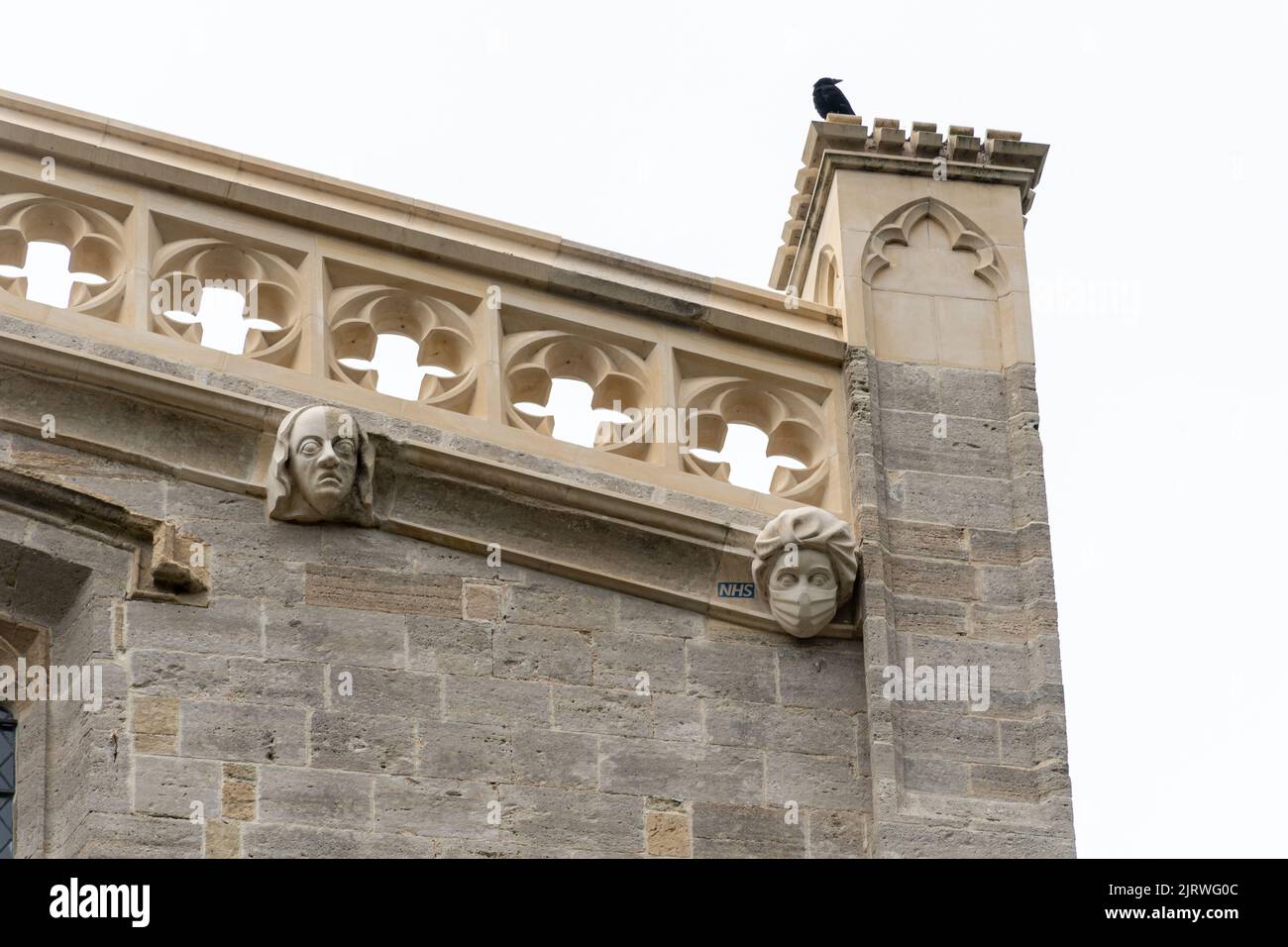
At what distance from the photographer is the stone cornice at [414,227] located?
16.4 metres

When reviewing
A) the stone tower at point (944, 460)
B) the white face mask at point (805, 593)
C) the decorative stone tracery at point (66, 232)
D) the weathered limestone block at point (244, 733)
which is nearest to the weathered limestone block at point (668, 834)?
the stone tower at point (944, 460)

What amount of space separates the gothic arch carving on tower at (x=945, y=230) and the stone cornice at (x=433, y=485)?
4.97ft

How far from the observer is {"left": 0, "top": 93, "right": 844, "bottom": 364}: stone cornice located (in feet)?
53.8

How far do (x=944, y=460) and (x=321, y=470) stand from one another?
2.39 m

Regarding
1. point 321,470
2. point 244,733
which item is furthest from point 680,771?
point 321,470

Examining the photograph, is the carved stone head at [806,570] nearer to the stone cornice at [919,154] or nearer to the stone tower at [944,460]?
the stone tower at [944,460]

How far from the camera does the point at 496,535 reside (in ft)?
52.0

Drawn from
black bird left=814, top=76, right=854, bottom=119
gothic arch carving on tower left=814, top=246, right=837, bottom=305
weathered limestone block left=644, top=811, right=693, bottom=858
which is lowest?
weathered limestone block left=644, top=811, right=693, bottom=858

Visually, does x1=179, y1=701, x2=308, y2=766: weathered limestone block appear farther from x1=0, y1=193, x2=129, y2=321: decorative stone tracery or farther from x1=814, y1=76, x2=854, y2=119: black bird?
x1=814, y1=76, x2=854, y2=119: black bird

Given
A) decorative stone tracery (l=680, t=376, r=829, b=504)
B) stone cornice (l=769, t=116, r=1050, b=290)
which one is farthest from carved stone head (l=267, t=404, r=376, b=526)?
stone cornice (l=769, t=116, r=1050, b=290)

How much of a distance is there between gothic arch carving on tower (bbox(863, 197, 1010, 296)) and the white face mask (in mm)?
1529

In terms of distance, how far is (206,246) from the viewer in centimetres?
1638
